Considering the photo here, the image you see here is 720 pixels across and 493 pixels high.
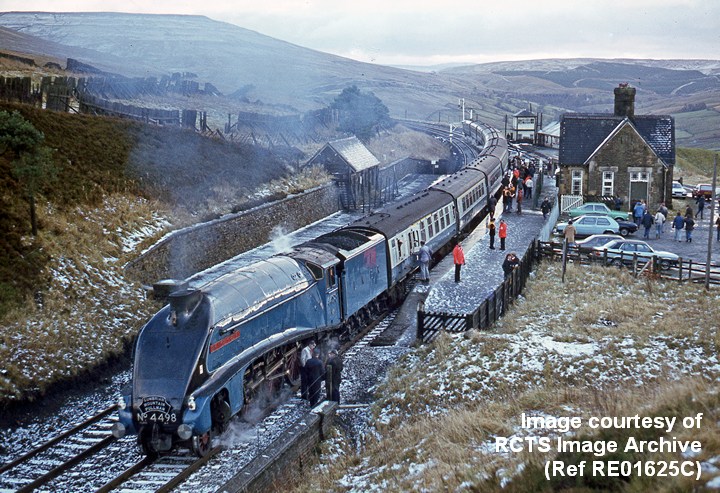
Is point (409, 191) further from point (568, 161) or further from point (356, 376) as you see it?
point (356, 376)

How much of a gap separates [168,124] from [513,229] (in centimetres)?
1975

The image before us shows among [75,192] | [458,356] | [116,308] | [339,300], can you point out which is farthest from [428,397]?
[75,192]

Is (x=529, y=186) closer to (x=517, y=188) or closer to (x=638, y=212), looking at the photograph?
(x=517, y=188)

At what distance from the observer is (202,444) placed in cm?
1463

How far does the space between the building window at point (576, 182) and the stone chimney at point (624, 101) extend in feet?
15.5

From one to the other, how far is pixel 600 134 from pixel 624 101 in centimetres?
262

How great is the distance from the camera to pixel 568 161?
42500 mm

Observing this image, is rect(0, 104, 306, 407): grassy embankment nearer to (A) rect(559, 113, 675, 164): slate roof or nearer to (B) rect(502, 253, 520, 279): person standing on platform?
(B) rect(502, 253, 520, 279): person standing on platform

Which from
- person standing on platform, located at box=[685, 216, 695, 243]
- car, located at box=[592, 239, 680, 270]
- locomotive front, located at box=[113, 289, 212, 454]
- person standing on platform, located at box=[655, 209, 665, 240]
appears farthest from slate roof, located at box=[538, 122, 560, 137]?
locomotive front, located at box=[113, 289, 212, 454]

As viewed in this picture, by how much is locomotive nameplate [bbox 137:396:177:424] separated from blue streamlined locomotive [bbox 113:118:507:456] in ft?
0.06

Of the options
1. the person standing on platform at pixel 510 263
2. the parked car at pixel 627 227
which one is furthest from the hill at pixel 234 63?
the person standing on platform at pixel 510 263

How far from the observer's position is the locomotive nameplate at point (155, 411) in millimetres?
14148

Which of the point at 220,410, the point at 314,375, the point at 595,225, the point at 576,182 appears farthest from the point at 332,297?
the point at 576,182

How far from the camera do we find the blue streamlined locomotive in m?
14.3
